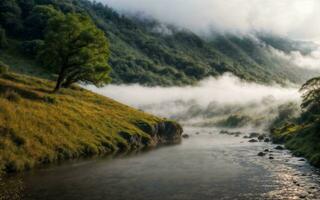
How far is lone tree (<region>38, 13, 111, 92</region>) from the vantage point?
317 ft

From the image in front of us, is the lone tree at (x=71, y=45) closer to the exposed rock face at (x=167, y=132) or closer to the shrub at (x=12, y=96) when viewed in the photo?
the shrub at (x=12, y=96)

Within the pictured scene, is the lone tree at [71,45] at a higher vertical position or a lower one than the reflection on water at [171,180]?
higher

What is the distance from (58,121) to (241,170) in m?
40.8

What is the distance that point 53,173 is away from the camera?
59094mm

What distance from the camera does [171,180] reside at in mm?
57875

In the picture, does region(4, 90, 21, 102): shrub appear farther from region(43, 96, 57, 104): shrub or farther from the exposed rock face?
the exposed rock face

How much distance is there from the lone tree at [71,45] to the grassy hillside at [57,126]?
8574mm

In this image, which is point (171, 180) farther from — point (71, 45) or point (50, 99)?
point (71, 45)

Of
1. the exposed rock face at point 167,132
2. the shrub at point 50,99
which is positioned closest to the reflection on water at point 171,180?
the shrub at point 50,99

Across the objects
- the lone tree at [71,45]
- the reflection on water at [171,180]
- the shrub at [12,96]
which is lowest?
the reflection on water at [171,180]

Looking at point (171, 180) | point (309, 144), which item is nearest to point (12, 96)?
point (171, 180)

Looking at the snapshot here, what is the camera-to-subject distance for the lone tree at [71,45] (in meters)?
96.5

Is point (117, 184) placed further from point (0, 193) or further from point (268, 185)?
point (268, 185)

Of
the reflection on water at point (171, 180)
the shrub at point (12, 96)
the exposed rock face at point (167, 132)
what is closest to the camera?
the reflection on water at point (171, 180)
